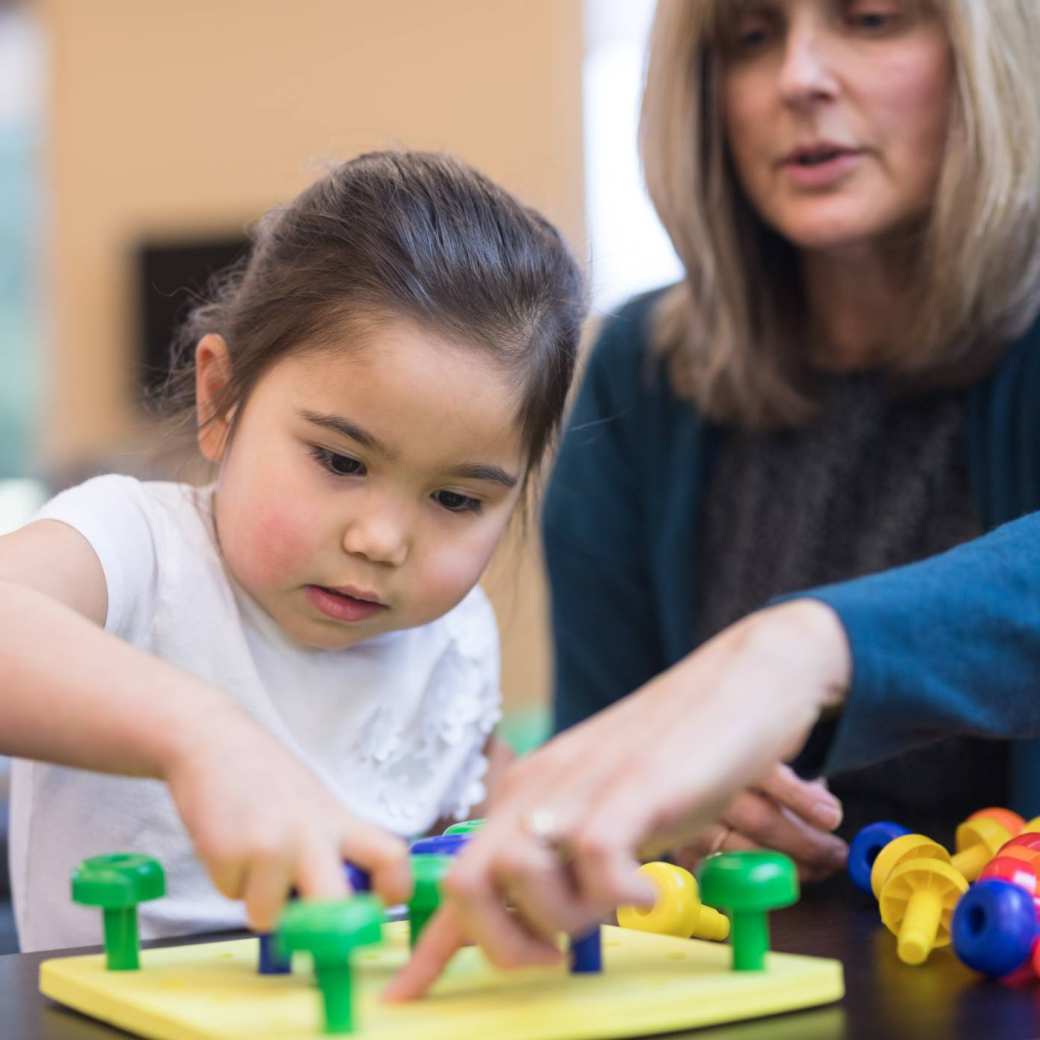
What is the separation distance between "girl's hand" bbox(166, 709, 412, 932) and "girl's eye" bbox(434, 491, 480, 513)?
13.5 inches

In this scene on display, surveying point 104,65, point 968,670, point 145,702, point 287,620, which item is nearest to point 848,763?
point 968,670

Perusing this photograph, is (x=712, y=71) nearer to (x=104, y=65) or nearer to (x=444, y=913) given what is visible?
(x=444, y=913)

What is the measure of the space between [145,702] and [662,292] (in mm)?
1110

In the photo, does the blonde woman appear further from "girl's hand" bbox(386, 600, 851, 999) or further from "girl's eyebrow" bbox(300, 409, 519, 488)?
"girl's hand" bbox(386, 600, 851, 999)

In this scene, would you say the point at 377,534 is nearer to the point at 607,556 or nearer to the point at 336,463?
the point at 336,463

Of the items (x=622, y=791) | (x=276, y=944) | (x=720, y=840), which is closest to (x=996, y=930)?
(x=622, y=791)

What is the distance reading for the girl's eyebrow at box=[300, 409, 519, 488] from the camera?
912 mm

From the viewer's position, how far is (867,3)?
1320 millimetres

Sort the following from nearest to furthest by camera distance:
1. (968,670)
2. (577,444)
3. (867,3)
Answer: (968,670) → (867,3) → (577,444)

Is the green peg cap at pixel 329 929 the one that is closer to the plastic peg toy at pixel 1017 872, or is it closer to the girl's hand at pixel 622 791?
the girl's hand at pixel 622 791

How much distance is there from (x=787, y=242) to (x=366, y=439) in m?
0.76

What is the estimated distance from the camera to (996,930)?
0.64 m

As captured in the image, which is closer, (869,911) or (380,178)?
(869,911)

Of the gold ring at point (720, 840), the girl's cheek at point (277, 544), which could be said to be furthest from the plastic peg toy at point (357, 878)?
the gold ring at point (720, 840)
